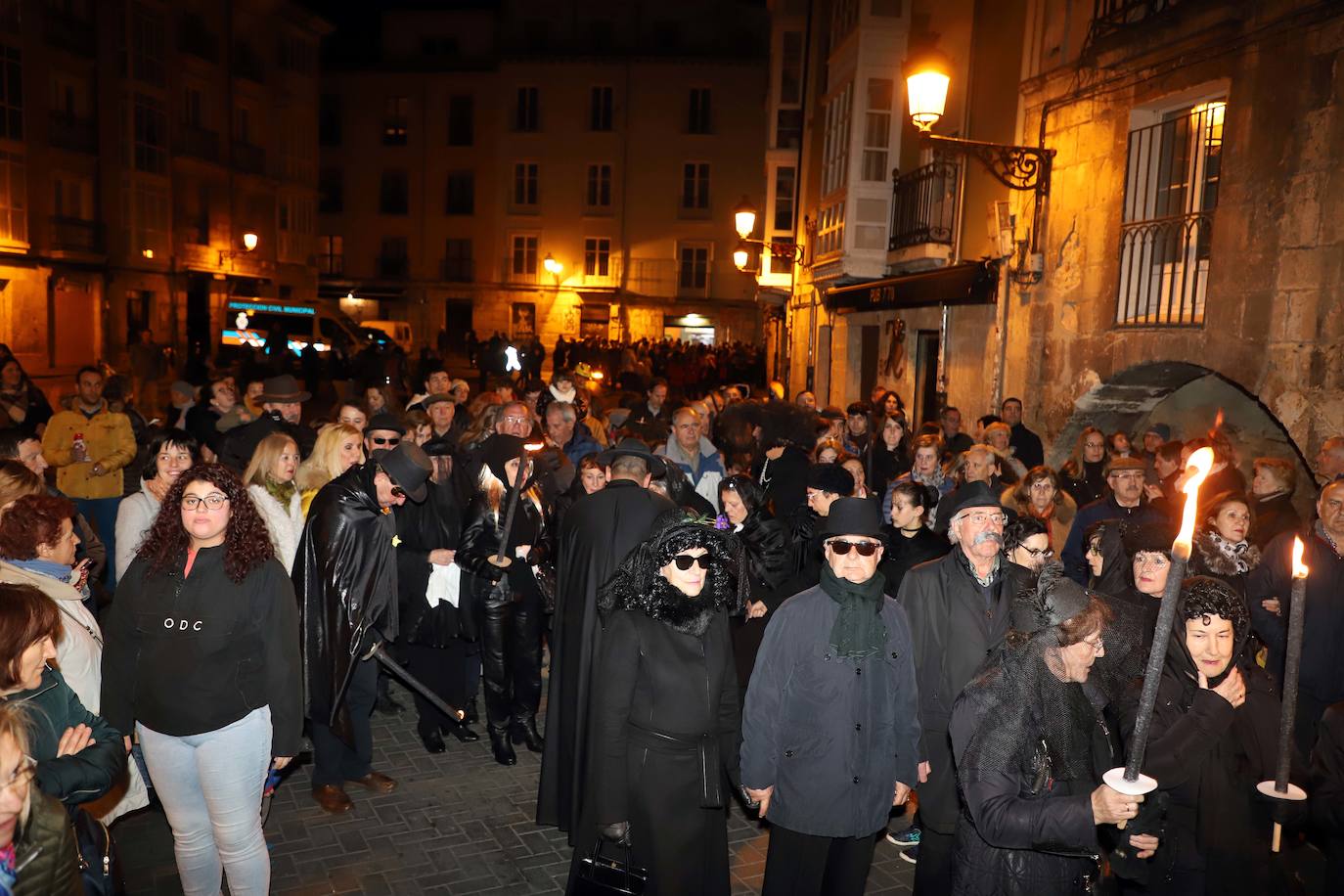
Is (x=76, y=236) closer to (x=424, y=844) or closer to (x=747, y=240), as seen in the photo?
(x=747, y=240)

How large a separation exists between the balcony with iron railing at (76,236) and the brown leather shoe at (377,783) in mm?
30783

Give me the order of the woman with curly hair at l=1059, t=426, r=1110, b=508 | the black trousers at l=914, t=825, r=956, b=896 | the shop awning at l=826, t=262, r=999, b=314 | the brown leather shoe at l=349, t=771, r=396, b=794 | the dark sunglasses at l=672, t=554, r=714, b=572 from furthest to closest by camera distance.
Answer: the shop awning at l=826, t=262, r=999, b=314 → the woman with curly hair at l=1059, t=426, r=1110, b=508 → the brown leather shoe at l=349, t=771, r=396, b=794 → the black trousers at l=914, t=825, r=956, b=896 → the dark sunglasses at l=672, t=554, r=714, b=572

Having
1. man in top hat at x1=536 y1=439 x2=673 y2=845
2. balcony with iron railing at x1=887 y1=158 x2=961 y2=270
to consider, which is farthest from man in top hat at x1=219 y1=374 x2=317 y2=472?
balcony with iron railing at x1=887 y1=158 x2=961 y2=270

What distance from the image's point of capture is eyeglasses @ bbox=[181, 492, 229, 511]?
389 centimetres

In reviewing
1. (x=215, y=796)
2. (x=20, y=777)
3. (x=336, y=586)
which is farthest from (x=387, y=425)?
(x=20, y=777)

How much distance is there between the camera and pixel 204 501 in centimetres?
391

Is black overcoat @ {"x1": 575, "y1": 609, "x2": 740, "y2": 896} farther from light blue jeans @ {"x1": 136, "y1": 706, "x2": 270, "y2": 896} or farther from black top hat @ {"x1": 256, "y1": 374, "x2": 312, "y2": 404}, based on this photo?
black top hat @ {"x1": 256, "y1": 374, "x2": 312, "y2": 404}

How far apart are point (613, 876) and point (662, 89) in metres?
42.7

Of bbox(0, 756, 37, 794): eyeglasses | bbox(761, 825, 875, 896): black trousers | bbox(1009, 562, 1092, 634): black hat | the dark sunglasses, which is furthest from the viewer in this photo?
bbox(761, 825, 875, 896): black trousers

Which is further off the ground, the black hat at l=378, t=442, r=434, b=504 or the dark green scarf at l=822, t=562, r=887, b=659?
the black hat at l=378, t=442, r=434, b=504

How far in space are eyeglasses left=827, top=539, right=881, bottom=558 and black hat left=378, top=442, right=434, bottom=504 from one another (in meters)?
2.70

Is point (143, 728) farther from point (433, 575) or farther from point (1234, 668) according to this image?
point (1234, 668)

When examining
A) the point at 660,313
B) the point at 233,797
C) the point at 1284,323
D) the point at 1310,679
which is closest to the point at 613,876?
the point at 233,797

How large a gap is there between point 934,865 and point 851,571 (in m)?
1.39
